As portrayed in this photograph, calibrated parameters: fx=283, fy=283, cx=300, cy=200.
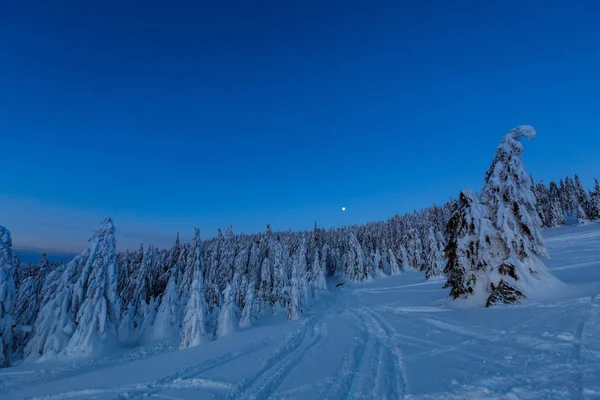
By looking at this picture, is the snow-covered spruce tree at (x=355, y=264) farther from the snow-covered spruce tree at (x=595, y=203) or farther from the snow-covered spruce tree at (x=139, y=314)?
the snow-covered spruce tree at (x=595, y=203)

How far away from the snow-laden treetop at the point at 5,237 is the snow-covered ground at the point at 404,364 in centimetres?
859

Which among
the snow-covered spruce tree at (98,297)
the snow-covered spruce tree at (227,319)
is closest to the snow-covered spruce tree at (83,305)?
→ the snow-covered spruce tree at (98,297)

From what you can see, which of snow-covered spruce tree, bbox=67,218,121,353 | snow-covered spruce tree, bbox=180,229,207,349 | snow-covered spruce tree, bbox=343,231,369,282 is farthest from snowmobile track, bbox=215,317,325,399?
snow-covered spruce tree, bbox=343,231,369,282

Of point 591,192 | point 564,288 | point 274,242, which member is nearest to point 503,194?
point 564,288

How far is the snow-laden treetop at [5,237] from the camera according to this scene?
1767 cm

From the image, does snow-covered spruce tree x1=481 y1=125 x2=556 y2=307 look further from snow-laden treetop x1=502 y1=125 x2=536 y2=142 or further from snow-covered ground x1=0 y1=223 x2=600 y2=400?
snow-covered ground x1=0 y1=223 x2=600 y2=400

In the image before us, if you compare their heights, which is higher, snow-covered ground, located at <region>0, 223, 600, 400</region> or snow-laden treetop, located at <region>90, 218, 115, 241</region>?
snow-laden treetop, located at <region>90, 218, 115, 241</region>

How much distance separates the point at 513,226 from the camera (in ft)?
50.5

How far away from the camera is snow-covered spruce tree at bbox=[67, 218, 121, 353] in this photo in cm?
1961

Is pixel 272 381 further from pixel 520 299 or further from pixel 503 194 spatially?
pixel 503 194

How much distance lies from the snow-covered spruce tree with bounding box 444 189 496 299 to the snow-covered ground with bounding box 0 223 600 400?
9.82 ft

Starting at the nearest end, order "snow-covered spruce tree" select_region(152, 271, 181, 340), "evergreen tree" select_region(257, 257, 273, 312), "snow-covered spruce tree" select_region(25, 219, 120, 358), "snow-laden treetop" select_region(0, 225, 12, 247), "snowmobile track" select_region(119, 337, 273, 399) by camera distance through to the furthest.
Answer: "snowmobile track" select_region(119, 337, 273, 399), "snow-laden treetop" select_region(0, 225, 12, 247), "snow-covered spruce tree" select_region(25, 219, 120, 358), "snow-covered spruce tree" select_region(152, 271, 181, 340), "evergreen tree" select_region(257, 257, 273, 312)

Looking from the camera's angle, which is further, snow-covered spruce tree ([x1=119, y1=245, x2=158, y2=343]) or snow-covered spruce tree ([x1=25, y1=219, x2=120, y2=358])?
snow-covered spruce tree ([x1=119, y1=245, x2=158, y2=343])

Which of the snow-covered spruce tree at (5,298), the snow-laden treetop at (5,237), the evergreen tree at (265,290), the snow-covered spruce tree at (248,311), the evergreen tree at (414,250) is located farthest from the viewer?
the evergreen tree at (414,250)
